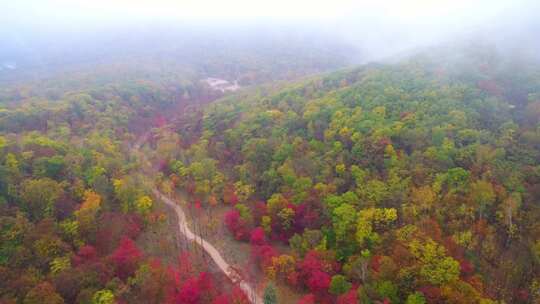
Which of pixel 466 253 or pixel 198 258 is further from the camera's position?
pixel 198 258

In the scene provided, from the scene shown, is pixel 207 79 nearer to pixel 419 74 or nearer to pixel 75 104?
pixel 75 104

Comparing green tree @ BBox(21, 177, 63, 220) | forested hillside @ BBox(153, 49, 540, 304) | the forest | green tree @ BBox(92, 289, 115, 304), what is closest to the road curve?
the forest

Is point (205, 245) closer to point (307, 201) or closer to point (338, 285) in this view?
point (307, 201)

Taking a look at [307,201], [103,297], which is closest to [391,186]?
[307,201]

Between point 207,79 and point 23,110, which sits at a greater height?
point 23,110

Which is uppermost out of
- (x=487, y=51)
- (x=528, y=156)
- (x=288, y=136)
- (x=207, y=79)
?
(x=487, y=51)

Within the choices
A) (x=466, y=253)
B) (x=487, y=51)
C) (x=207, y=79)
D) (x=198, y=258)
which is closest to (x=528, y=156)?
(x=466, y=253)

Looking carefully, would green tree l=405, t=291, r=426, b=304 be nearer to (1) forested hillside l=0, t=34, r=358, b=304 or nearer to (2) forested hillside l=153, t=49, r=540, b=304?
(2) forested hillside l=153, t=49, r=540, b=304
